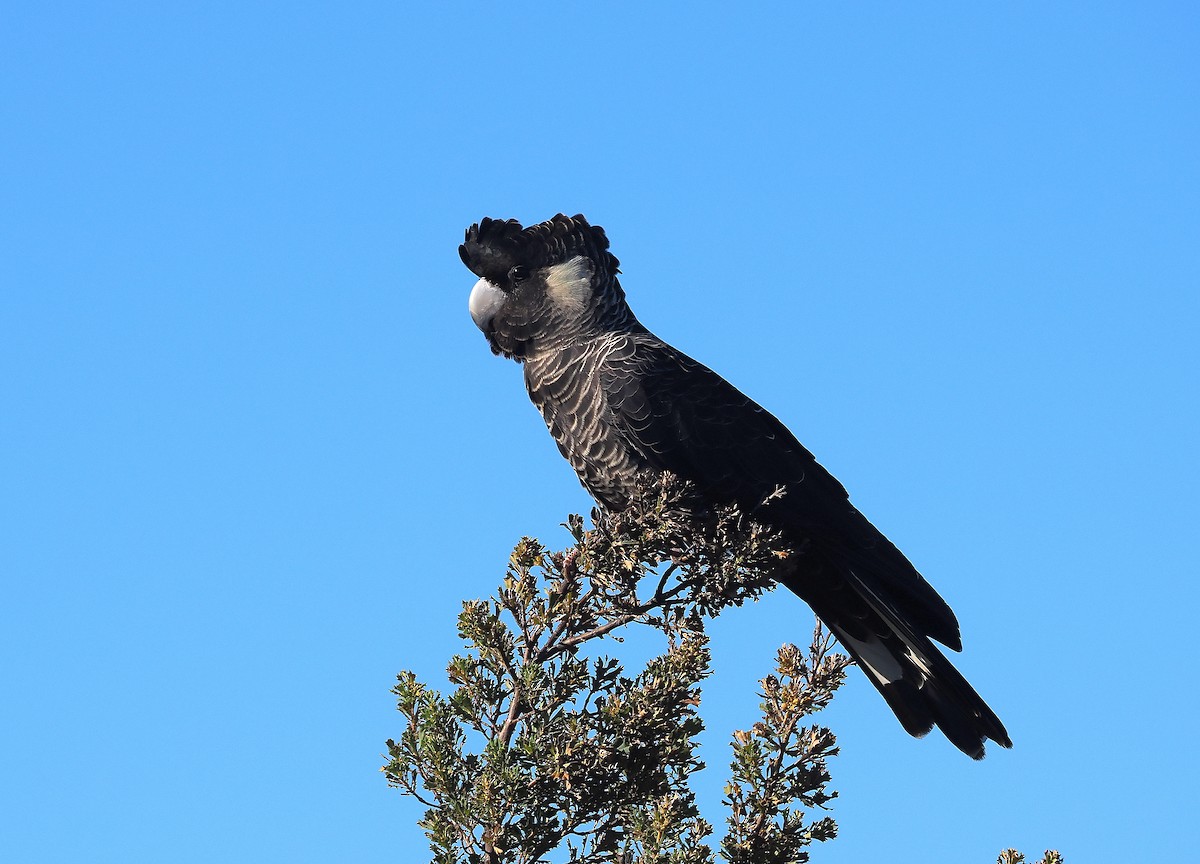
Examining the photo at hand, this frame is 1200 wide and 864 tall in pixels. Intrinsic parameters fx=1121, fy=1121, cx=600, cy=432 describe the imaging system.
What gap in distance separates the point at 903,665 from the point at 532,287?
3291 millimetres

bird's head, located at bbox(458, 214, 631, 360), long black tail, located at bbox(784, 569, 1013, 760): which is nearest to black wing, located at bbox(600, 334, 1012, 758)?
long black tail, located at bbox(784, 569, 1013, 760)

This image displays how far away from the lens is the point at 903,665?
6.65 m

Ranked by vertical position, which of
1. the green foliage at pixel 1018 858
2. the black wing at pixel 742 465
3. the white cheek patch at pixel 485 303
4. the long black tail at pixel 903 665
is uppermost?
the white cheek patch at pixel 485 303

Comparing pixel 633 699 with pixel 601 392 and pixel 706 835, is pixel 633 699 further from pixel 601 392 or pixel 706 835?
pixel 601 392

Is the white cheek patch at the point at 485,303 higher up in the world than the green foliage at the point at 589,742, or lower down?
higher up

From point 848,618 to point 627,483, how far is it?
162 centimetres

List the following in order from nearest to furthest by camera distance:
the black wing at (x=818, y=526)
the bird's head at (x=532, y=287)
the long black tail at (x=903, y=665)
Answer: the long black tail at (x=903, y=665) → the black wing at (x=818, y=526) → the bird's head at (x=532, y=287)

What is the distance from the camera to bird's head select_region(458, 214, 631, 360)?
7.22 meters

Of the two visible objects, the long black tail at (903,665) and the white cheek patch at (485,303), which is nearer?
the long black tail at (903,665)

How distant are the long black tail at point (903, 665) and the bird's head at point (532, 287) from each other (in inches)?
84.6

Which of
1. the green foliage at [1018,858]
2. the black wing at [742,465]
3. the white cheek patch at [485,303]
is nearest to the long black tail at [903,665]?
the black wing at [742,465]

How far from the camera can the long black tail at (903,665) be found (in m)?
6.30

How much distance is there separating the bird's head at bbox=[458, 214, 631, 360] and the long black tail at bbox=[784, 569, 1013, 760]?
7.05ft

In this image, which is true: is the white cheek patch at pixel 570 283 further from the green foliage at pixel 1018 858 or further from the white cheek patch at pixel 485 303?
the green foliage at pixel 1018 858
